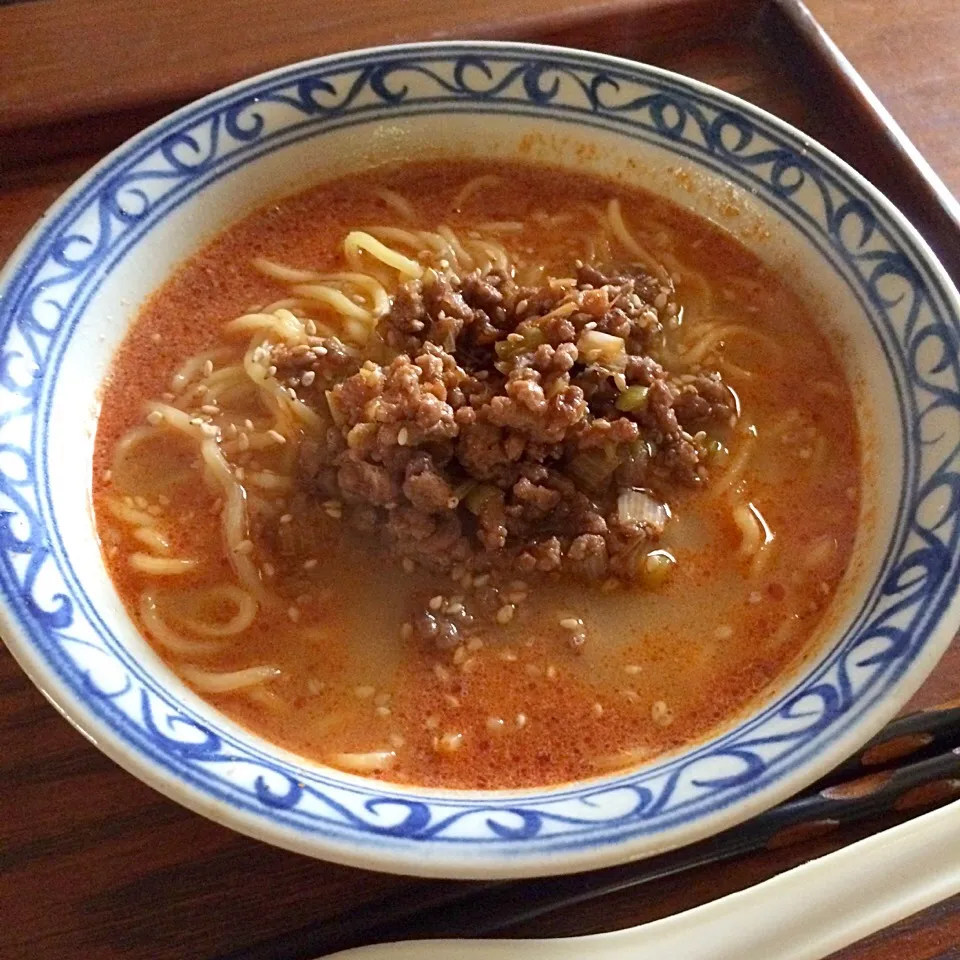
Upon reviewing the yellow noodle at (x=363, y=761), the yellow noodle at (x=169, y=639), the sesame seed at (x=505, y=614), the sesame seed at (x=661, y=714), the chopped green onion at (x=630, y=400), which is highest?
the chopped green onion at (x=630, y=400)

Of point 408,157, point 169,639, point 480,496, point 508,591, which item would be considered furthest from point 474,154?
point 169,639

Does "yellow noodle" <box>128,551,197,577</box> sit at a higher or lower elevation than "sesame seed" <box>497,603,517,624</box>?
higher

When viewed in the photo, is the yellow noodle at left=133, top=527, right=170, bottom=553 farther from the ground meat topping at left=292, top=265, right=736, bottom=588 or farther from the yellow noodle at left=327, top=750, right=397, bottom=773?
the yellow noodle at left=327, top=750, right=397, bottom=773

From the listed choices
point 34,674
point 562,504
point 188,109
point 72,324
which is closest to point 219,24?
point 188,109

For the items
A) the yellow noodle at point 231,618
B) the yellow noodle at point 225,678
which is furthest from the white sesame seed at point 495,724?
the yellow noodle at point 231,618

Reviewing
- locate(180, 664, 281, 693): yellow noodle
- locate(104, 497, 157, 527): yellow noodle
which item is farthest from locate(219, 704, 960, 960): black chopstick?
locate(104, 497, 157, 527): yellow noodle

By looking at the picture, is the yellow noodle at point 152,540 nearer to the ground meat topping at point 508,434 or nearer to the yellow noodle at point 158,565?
the yellow noodle at point 158,565

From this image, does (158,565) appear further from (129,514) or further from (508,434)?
(508,434)
